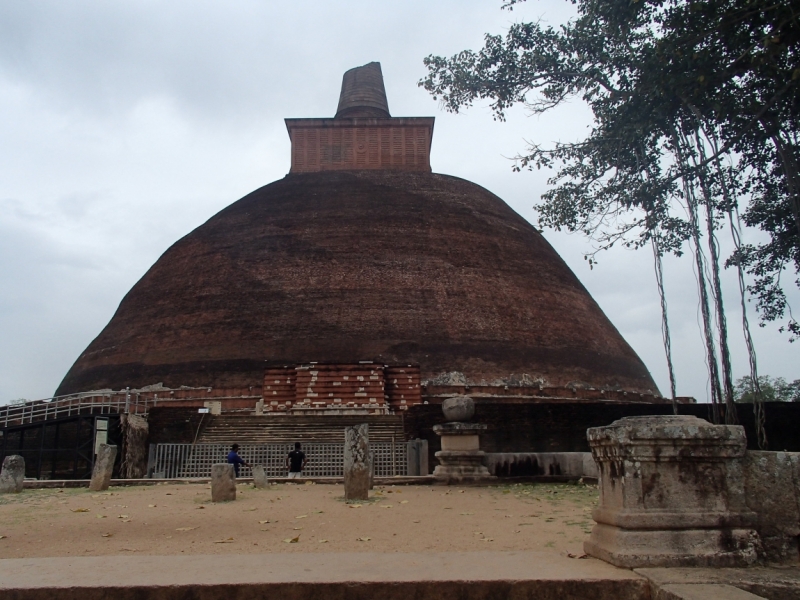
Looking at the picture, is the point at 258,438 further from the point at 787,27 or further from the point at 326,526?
the point at 787,27

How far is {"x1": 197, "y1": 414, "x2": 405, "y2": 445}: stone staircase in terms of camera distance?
1432cm

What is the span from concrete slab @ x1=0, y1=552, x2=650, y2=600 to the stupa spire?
89.8 feet

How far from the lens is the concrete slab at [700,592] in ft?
7.75

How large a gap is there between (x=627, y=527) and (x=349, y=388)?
1417 cm

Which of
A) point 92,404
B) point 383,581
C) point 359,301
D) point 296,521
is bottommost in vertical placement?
point 296,521

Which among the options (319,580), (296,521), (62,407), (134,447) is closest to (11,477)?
(134,447)

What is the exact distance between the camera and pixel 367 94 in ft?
98.8

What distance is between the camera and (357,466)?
7.53 m

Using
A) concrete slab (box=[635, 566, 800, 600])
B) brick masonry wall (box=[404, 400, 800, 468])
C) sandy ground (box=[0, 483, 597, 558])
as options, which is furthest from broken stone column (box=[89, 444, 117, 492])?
concrete slab (box=[635, 566, 800, 600])

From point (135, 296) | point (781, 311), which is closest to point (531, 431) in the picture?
point (781, 311)

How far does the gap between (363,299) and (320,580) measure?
705 inches

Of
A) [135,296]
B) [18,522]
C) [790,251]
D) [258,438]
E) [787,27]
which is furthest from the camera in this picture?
[135,296]

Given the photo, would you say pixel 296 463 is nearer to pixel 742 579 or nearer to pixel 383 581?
pixel 383 581

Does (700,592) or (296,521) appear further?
(296,521)
